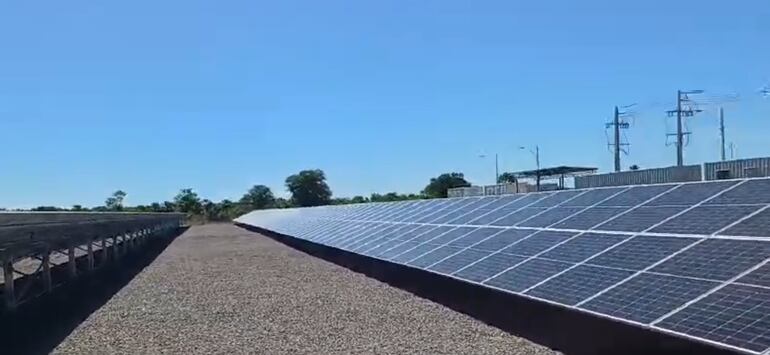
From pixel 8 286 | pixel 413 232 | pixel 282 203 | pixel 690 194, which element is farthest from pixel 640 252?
pixel 282 203

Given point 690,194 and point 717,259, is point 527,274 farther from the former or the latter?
point 717,259

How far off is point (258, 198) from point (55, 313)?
13835 centimetres

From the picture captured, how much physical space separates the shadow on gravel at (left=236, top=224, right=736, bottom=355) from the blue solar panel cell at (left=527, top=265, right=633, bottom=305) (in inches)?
6.4

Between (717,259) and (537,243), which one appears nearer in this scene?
(717,259)

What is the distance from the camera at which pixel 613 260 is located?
1014 cm

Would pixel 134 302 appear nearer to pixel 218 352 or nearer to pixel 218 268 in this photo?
pixel 218 352

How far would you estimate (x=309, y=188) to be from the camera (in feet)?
493

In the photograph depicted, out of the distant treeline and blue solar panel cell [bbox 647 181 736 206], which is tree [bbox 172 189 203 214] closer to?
the distant treeline

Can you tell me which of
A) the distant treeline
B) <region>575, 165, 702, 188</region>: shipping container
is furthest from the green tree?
<region>575, 165, 702, 188</region>: shipping container

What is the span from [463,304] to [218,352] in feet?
14.8

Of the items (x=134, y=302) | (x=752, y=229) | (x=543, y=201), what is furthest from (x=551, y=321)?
(x=134, y=302)

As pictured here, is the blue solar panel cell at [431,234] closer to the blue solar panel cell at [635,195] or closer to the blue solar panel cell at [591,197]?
the blue solar panel cell at [591,197]

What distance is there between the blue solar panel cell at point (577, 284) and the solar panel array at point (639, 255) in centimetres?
2

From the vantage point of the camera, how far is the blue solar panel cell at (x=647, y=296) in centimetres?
785
